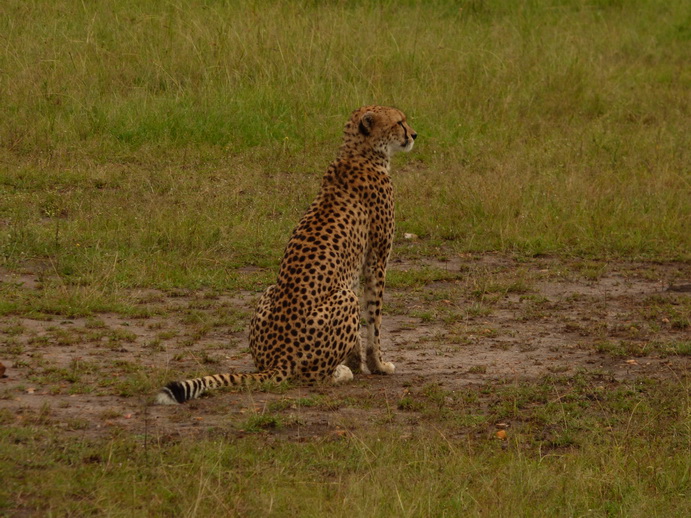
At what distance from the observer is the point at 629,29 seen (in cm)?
1398

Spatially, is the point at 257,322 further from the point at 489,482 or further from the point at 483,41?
the point at 483,41

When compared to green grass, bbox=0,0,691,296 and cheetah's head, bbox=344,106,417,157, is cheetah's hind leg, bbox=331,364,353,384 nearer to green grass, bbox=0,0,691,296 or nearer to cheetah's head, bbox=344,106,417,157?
cheetah's head, bbox=344,106,417,157

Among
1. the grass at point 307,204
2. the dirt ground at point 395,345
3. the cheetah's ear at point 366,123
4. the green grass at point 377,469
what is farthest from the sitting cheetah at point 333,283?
the green grass at point 377,469

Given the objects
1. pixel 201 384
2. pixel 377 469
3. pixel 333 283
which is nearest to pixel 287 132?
pixel 333 283

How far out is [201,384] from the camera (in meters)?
5.01

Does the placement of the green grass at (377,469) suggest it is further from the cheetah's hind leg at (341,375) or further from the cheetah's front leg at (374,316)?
the cheetah's front leg at (374,316)

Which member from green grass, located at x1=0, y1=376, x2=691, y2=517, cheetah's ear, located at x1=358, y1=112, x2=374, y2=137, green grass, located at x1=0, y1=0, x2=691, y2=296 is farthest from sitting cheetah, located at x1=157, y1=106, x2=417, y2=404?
green grass, located at x1=0, y1=0, x2=691, y2=296

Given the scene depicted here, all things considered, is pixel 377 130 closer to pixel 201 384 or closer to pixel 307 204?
pixel 201 384

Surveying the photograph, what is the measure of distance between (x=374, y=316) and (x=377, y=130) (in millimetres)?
1080

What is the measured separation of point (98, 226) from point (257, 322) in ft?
8.96

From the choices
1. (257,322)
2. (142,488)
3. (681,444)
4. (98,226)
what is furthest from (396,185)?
(142,488)

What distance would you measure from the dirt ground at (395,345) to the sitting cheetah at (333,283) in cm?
12

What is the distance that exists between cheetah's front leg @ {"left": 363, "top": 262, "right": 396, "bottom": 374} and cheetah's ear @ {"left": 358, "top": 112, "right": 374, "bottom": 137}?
30.0 inches

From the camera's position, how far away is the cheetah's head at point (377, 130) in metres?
6.29
